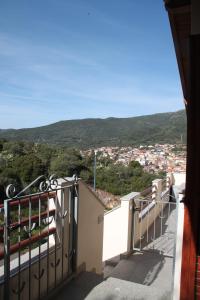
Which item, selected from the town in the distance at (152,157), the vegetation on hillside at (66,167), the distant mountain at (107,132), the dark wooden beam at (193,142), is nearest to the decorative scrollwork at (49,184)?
the dark wooden beam at (193,142)

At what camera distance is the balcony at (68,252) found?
231 centimetres

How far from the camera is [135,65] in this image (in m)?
11.6

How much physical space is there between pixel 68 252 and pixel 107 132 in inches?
1044

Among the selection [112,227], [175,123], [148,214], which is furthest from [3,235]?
[175,123]

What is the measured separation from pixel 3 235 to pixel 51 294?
104cm

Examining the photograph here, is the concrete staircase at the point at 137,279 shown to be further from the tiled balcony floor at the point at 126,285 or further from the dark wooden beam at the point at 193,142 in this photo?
the dark wooden beam at the point at 193,142

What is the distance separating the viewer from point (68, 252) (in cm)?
322

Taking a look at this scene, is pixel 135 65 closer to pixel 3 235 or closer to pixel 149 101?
pixel 149 101

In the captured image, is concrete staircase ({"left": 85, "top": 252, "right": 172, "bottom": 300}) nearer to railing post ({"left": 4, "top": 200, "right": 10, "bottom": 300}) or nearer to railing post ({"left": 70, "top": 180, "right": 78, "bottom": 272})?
railing post ({"left": 70, "top": 180, "right": 78, "bottom": 272})

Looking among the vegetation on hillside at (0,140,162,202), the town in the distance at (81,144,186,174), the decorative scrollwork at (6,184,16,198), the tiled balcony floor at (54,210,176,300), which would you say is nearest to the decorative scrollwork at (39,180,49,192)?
the decorative scrollwork at (6,184,16,198)

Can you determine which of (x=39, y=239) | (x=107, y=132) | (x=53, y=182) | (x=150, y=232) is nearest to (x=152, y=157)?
(x=107, y=132)

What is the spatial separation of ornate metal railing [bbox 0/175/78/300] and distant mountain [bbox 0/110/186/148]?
2069cm

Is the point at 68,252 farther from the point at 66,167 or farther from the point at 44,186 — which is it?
the point at 66,167

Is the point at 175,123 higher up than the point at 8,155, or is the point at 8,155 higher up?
the point at 175,123
